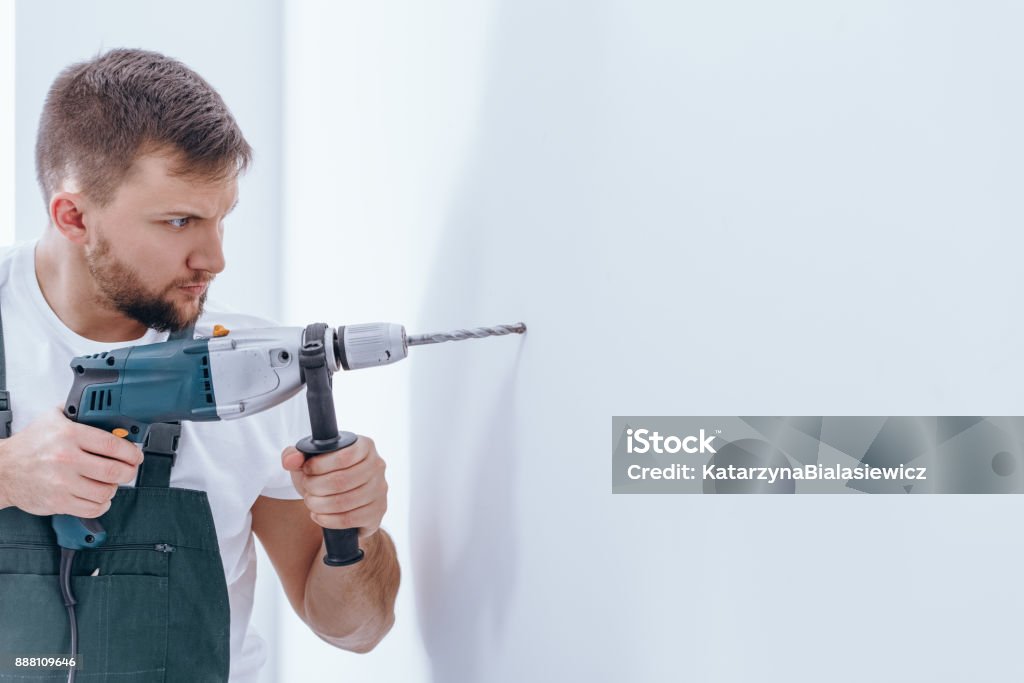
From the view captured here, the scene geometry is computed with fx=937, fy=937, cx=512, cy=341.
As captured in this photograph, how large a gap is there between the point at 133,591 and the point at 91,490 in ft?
0.54

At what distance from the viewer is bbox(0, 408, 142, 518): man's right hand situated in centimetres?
89

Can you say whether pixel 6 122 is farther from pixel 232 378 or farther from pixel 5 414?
pixel 232 378

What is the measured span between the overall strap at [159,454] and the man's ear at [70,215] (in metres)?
0.23

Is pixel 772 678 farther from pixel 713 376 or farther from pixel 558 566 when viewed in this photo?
pixel 558 566

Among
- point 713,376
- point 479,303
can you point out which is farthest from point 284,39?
point 713,376

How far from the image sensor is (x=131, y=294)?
1012 millimetres

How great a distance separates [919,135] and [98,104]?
2.89ft

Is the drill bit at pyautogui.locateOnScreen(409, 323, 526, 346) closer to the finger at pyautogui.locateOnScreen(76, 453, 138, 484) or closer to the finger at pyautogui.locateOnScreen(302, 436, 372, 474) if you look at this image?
the finger at pyautogui.locateOnScreen(302, 436, 372, 474)

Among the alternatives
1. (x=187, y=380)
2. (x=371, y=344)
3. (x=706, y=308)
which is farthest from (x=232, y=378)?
(x=706, y=308)

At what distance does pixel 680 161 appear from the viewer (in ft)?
1.86

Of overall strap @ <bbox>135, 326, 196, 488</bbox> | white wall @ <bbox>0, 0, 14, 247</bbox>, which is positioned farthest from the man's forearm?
white wall @ <bbox>0, 0, 14, 247</bbox>

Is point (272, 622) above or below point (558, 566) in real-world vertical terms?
below

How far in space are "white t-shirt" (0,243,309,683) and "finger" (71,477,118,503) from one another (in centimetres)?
15

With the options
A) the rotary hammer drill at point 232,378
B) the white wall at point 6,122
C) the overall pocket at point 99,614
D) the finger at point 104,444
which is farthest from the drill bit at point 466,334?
the white wall at point 6,122
